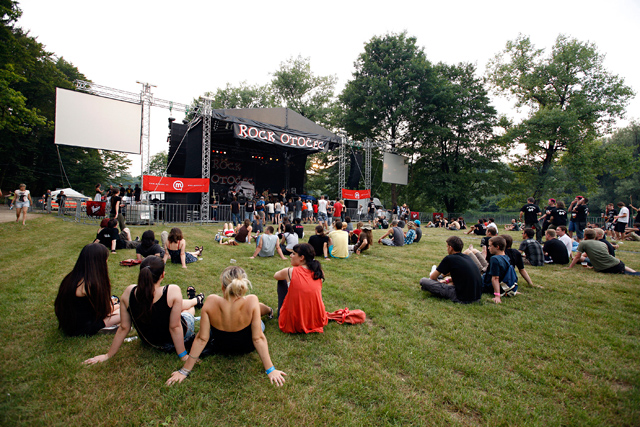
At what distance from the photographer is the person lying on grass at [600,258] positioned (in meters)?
6.32

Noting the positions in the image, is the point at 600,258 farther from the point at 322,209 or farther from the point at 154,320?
the point at 322,209

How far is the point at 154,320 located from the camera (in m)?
2.61

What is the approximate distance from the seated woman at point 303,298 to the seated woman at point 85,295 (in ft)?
6.28

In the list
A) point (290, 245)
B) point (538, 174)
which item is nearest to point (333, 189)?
point (538, 174)

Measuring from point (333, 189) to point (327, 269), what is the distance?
26.3m

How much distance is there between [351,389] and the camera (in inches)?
92.5

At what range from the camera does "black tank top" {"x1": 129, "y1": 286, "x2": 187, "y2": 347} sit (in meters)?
2.57

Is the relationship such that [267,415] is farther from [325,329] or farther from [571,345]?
[571,345]

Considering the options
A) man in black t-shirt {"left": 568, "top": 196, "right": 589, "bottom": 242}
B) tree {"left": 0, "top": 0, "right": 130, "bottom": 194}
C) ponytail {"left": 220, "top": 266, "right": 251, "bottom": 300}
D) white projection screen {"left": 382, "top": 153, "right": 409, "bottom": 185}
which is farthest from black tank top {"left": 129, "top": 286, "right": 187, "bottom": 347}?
white projection screen {"left": 382, "top": 153, "right": 409, "bottom": 185}

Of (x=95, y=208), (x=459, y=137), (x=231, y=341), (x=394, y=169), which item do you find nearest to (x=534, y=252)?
(x=231, y=341)

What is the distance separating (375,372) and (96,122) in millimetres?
16292

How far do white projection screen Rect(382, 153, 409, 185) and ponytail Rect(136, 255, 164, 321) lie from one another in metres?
23.4

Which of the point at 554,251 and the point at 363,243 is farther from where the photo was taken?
the point at 363,243

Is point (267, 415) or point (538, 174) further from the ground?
point (538, 174)
